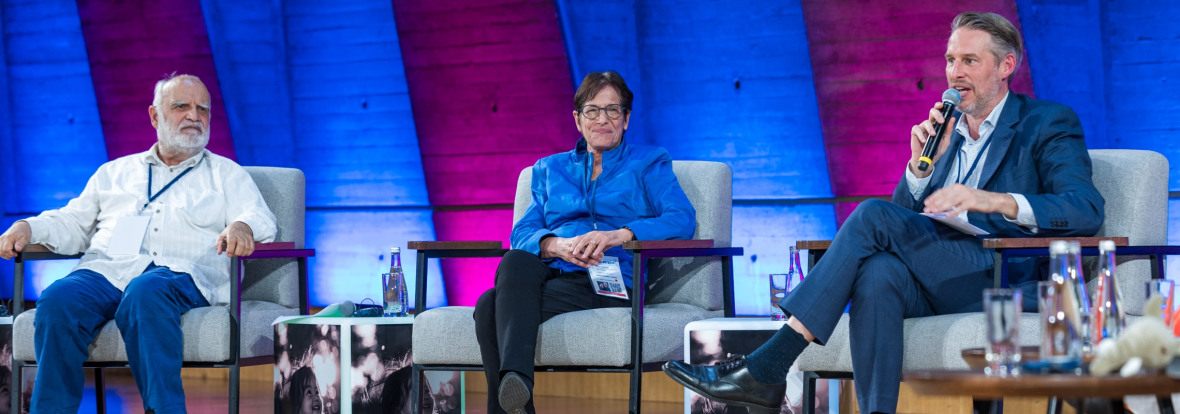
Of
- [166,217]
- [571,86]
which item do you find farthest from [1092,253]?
[571,86]

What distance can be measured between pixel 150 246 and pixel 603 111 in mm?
1549

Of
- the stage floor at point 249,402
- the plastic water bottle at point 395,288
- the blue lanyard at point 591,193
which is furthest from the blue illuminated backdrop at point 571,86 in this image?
the blue lanyard at point 591,193

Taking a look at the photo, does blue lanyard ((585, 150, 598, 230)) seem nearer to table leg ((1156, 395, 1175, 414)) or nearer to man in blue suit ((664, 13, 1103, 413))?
man in blue suit ((664, 13, 1103, 413))

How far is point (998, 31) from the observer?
11.2ft

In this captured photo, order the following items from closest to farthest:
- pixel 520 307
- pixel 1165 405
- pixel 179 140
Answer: pixel 1165 405 → pixel 520 307 → pixel 179 140

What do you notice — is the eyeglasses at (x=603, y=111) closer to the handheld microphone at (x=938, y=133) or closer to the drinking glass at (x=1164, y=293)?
the handheld microphone at (x=938, y=133)

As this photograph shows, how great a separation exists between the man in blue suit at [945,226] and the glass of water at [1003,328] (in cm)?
96

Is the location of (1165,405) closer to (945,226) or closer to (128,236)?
(945,226)

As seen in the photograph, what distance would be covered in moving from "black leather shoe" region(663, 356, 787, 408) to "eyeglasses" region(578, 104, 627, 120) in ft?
3.96

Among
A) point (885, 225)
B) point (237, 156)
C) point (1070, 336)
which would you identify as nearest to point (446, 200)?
point (237, 156)

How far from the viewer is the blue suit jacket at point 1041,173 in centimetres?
314

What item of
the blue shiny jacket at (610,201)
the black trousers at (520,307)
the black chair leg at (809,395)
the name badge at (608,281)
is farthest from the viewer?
the blue shiny jacket at (610,201)

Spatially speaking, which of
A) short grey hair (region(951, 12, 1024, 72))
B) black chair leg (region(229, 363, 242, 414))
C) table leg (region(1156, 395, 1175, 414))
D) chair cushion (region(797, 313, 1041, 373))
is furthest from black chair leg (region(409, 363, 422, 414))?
table leg (region(1156, 395, 1175, 414))

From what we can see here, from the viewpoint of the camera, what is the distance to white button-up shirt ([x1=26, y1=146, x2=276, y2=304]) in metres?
4.16
